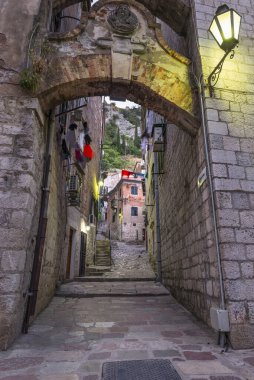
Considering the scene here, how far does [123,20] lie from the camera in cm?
461

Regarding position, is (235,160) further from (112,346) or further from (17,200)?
(17,200)

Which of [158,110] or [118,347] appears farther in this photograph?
[158,110]

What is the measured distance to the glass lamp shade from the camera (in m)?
3.46

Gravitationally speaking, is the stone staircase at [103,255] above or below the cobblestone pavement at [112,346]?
above

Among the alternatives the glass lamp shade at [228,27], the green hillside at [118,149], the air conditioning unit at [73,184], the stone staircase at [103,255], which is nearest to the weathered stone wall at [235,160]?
the glass lamp shade at [228,27]

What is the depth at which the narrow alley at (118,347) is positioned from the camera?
2252 millimetres

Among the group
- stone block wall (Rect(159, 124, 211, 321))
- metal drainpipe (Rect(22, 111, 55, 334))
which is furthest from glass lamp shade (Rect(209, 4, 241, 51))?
metal drainpipe (Rect(22, 111, 55, 334))

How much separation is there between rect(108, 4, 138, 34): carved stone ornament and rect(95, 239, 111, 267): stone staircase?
1319 centimetres

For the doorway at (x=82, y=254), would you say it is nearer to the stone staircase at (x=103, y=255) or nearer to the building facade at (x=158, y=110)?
the stone staircase at (x=103, y=255)

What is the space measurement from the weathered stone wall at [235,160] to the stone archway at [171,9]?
0.32 meters

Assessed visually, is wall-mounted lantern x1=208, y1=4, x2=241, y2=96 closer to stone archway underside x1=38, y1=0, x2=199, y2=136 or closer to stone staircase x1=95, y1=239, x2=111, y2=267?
stone archway underside x1=38, y1=0, x2=199, y2=136

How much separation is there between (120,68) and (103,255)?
14047 millimetres

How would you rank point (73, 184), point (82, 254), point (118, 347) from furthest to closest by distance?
point (82, 254) < point (73, 184) < point (118, 347)

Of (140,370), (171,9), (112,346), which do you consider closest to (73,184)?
(171,9)
